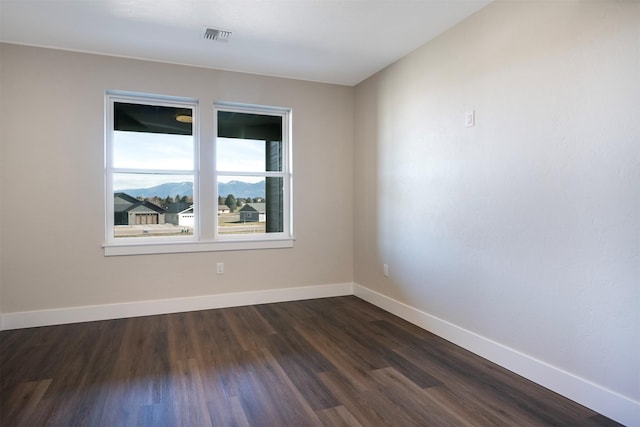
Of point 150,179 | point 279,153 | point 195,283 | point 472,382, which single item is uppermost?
point 279,153

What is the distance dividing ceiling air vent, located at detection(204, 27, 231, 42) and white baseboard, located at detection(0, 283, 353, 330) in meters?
2.44

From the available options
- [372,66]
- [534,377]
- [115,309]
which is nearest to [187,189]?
[115,309]

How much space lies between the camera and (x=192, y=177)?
3893 millimetres

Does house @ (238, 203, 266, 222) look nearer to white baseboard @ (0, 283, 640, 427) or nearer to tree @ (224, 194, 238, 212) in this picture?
tree @ (224, 194, 238, 212)

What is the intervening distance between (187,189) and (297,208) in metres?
1.19

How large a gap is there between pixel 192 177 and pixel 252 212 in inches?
29.2

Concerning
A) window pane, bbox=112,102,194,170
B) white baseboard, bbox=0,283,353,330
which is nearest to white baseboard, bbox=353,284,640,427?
white baseboard, bbox=0,283,353,330

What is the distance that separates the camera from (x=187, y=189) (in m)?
3.90

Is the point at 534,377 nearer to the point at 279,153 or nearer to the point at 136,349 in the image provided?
the point at 136,349

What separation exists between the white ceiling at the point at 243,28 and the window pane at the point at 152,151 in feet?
2.47

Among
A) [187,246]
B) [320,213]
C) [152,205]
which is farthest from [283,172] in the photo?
[152,205]

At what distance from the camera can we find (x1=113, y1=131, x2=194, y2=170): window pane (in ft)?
12.1

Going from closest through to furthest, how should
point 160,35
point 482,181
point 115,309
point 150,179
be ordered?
point 482,181 < point 160,35 < point 115,309 < point 150,179

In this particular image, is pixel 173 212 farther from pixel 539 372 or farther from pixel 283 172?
pixel 539 372
